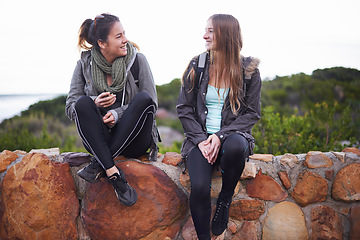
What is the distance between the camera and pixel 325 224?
6.82 feet

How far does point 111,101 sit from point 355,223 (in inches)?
71.7

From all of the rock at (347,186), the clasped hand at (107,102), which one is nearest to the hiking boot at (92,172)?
the clasped hand at (107,102)

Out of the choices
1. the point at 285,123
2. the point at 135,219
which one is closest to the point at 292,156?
the point at 135,219

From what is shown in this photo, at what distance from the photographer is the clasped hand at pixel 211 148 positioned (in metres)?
1.82

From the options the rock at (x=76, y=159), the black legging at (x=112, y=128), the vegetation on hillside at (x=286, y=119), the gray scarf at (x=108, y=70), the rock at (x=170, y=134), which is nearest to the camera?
the black legging at (x=112, y=128)

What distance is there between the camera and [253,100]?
1.96 m

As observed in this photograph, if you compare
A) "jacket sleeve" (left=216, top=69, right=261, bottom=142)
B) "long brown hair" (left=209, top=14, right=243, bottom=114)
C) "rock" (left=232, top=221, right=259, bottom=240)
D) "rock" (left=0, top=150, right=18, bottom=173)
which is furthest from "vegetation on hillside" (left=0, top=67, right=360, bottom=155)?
"rock" (left=0, top=150, right=18, bottom=173)

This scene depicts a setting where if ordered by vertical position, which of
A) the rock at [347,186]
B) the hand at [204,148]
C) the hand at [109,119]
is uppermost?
the hand at [109,119]

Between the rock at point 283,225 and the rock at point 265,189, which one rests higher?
the rock at point 265,189

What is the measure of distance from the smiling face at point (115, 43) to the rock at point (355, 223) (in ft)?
6.19

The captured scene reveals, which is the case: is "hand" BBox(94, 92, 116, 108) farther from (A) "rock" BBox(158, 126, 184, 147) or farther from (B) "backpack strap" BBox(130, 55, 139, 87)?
(A) "rock" BBox(158, 126, 184, 147)

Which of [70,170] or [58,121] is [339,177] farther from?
[58,121]

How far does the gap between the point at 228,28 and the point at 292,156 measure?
1.00m

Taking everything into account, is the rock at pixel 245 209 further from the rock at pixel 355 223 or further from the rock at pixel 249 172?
the rock at pixel 355 223
